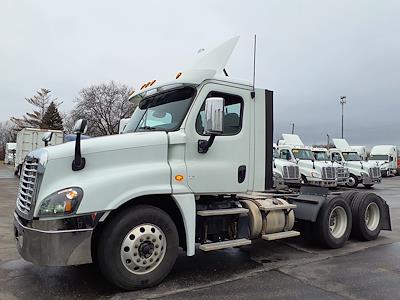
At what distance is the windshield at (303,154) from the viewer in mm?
21297

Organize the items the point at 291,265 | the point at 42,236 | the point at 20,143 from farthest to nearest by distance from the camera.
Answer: the point at 20,143 → the point at 291,265 → the point at 42,236

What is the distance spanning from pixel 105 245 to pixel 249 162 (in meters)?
2.53

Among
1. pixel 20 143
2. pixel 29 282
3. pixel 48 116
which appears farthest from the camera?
pixel 48 116

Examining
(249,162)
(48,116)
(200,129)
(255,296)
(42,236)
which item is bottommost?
(255,296)

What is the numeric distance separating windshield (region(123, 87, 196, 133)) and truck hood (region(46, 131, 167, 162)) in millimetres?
270

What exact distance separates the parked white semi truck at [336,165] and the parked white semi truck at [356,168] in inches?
51.1

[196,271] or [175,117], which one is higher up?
[175,117]

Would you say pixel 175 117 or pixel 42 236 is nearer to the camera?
pixel 42 236

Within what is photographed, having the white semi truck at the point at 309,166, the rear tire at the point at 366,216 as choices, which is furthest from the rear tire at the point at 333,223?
the white semi truck at the point at 309,166

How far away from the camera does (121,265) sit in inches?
183

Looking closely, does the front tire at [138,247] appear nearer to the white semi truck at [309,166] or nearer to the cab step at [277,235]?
the cab step at [277,235]

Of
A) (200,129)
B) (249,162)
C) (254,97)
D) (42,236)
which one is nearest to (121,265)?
(42,236)

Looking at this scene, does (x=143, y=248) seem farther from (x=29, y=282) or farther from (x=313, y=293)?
(x=313, y=293)

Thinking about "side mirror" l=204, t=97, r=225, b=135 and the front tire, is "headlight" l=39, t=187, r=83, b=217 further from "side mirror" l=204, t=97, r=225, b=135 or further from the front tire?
"side mirror" l=204, t=97, r=225, b=135
